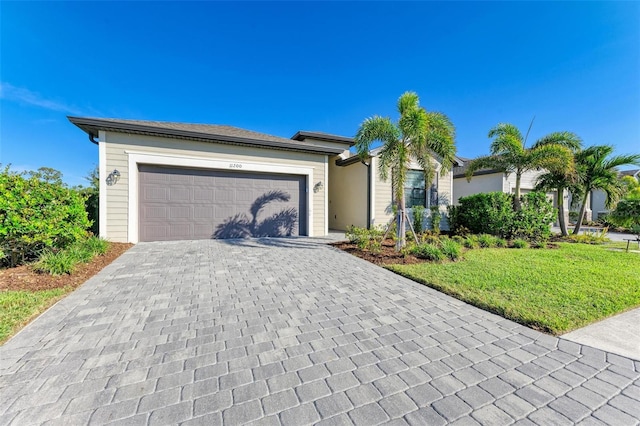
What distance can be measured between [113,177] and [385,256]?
28.5 ft

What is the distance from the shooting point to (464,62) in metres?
9.45

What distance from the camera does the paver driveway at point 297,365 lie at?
162 centimetres

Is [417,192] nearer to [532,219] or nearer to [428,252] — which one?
[532,219]

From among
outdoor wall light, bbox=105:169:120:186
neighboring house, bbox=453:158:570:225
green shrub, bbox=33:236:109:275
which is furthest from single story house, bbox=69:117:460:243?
neighboring house, bbox=453:158:570:225

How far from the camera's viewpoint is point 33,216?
451cm

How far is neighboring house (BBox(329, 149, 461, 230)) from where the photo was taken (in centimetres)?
1087

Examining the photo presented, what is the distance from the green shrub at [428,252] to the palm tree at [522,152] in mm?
5762

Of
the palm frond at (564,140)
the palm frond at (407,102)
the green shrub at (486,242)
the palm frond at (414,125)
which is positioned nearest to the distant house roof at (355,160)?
the palm frond at (564,140)

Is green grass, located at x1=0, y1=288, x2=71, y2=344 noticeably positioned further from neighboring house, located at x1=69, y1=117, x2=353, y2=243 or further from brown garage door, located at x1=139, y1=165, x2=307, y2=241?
brown garage door, located at x1=139, y1=165, x2=307, y2=241

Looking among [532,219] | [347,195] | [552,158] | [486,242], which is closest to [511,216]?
[532,219]

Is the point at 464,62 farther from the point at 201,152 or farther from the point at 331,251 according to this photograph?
the point at 201,152

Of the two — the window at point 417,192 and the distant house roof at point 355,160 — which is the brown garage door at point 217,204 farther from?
the window at point 417,192

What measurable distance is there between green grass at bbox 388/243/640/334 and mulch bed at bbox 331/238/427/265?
396 millimetres

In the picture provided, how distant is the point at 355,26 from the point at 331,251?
8481mm
